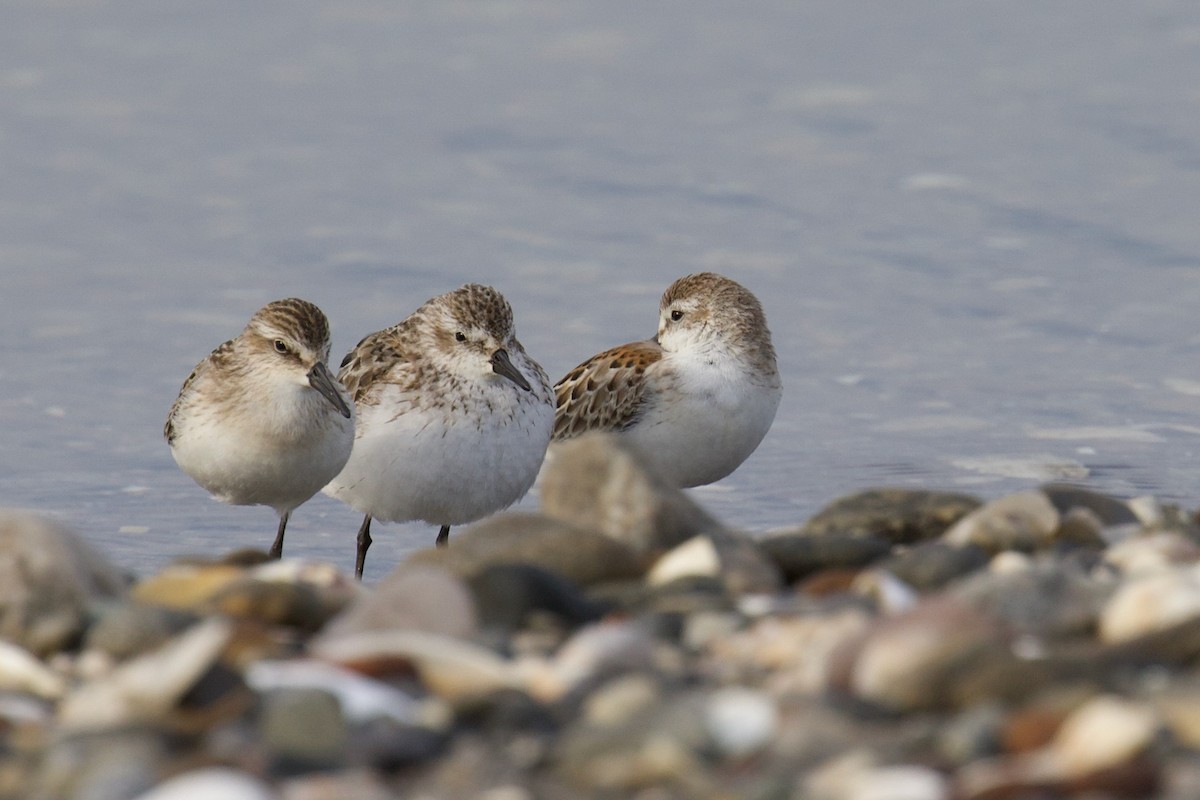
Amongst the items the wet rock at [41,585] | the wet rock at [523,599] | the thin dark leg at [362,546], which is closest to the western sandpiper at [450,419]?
the thin dark leg at [362,546]

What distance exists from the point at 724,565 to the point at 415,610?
988mm

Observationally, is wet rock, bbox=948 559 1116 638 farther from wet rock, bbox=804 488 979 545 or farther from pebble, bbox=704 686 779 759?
wet rock, bbox=804 488 979 545

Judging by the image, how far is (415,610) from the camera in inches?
187

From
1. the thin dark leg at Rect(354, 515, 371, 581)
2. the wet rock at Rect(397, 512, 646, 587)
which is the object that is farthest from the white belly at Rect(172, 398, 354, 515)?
the wet rock at Rect(397, 512, 646, 587)

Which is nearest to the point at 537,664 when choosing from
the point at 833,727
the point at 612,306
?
the point at 833,727

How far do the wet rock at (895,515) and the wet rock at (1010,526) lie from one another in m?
0.33

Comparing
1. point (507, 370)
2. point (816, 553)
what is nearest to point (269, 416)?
point (507, 370)

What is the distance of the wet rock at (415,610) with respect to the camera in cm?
473

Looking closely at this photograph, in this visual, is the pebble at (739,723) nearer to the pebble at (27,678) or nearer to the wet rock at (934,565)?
the wet rock at (934,565)

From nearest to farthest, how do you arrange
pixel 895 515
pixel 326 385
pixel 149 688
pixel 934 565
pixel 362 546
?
pixel 149 688 < pixel 934 565 < pixel 895 515 < pixel 326 385 < pixel 362 546

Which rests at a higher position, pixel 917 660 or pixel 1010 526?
pixel 917 660

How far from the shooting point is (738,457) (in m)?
9.20

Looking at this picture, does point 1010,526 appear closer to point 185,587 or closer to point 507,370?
point 185,587

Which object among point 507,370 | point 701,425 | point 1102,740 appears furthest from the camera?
point 701,425
